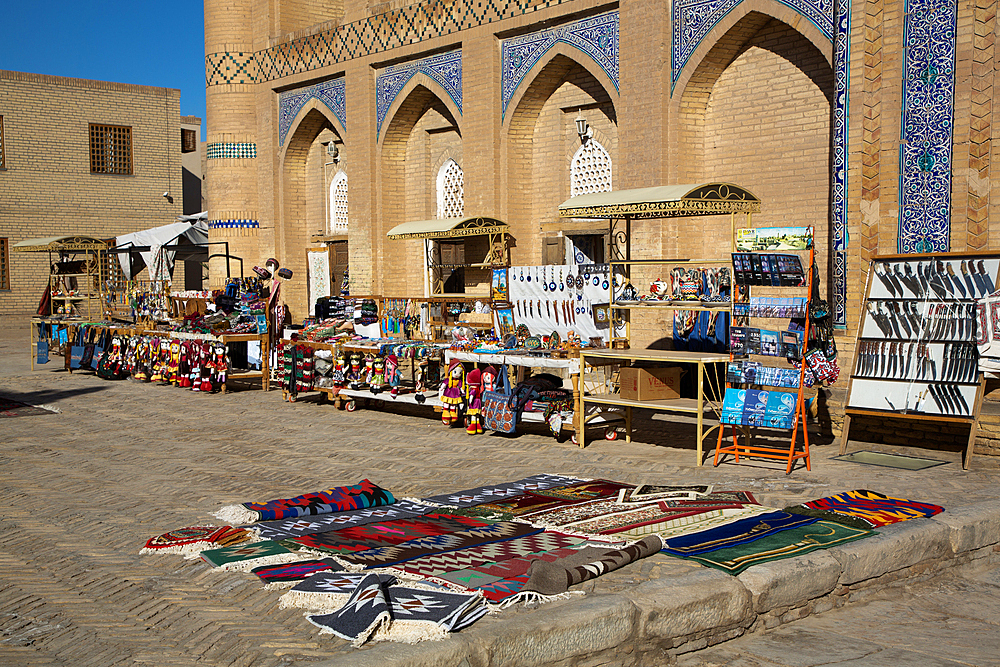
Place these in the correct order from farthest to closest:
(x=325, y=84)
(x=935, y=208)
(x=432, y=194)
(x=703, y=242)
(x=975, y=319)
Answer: (x=325, y=84) → (x=432, y=194) → (x=703, y=242) → (x=935, y=208) → (x=975, y=319)

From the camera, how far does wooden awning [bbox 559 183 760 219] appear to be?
9.31m

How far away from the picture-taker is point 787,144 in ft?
38.9

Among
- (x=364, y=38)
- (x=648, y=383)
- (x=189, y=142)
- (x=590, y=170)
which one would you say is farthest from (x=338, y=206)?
(x=189, y=142)

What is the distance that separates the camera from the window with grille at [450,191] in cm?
1712

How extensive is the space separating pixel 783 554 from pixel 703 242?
8302mm

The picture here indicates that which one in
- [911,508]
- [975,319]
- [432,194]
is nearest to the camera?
[911,508]

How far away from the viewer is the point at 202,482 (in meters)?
7.52

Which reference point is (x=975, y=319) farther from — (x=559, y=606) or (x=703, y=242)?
(x=559, y=606)

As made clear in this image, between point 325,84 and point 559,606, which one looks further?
point 325,84

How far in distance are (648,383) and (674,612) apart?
4495mm

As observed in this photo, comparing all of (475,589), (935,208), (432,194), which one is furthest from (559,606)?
(432,194)

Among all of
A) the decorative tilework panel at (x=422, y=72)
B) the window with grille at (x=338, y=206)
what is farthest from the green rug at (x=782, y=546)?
the window with grille at (x=338, y=206)

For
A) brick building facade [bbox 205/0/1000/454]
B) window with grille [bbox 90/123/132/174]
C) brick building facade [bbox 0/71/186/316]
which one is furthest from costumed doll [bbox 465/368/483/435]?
window with grille [bbox 90/123/132/174]

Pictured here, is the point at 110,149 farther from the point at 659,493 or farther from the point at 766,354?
the point at 659,493
